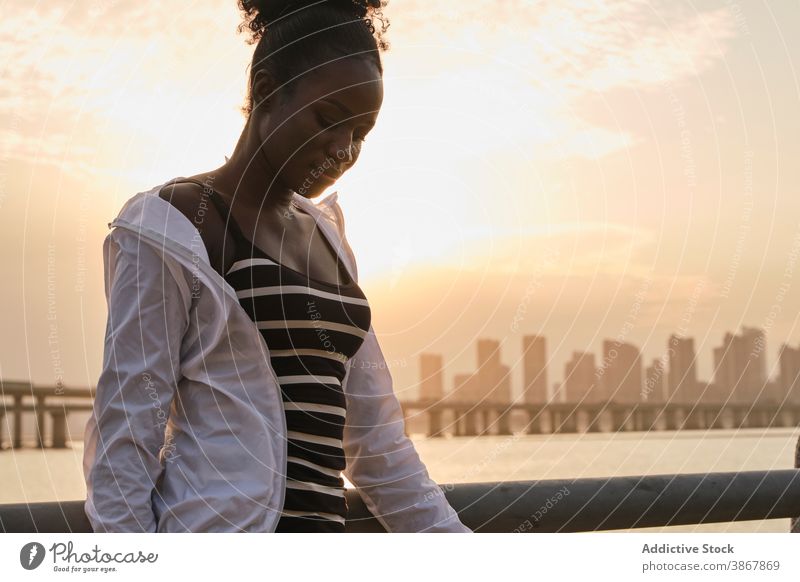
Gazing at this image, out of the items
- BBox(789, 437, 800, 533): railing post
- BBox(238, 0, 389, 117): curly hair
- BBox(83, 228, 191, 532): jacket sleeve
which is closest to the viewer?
BBox(83, 228, 191, 532): jacket sleeve

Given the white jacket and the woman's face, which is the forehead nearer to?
the woman's face

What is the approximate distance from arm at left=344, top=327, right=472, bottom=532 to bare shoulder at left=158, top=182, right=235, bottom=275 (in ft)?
1.33

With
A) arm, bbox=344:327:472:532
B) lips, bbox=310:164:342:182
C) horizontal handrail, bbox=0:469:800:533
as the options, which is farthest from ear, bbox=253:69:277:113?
horizontal handrail, bbox=0:469:800:533

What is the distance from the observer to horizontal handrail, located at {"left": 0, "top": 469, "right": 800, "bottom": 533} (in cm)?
159

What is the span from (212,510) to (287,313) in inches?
13.7

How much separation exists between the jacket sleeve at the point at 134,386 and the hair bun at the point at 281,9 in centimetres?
57

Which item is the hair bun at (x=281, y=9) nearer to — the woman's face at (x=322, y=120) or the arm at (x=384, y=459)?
the woman's face at (x=322, y=120)

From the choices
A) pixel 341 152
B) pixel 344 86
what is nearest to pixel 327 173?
pixel 341 152

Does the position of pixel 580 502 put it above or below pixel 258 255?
below

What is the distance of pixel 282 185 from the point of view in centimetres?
→ 169

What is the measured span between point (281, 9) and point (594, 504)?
44.1 inches

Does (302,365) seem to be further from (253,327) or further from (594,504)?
(594,504)
